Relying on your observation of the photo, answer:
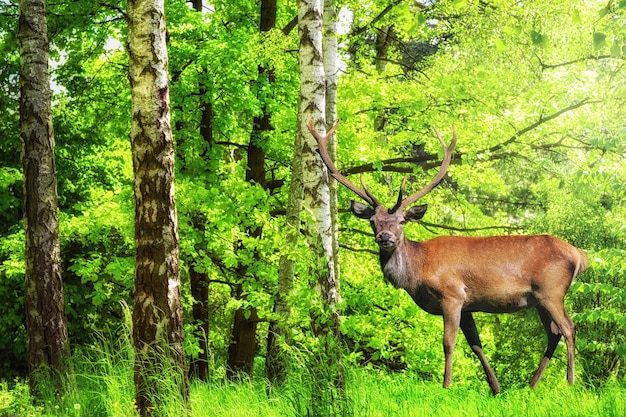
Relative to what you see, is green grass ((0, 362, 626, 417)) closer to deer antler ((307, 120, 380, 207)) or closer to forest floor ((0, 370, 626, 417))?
forest floor ((0, 370, 626, 417))

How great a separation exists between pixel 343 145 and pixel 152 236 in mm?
8695

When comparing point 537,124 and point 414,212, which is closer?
point 414,212

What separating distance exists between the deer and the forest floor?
0.57m

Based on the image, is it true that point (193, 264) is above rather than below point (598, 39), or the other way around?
below

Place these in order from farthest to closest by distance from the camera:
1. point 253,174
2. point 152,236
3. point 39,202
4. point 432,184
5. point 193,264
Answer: point 253,174
point 193,264
point 39,202
point 432,184
point 152,236

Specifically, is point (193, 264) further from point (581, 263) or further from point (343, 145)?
point (581, 263)

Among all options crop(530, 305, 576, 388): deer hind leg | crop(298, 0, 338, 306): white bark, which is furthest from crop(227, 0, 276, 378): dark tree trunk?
crop(530, 305, 576, 388): deer hind leg

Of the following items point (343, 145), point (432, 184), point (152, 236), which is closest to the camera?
point (152, 236)

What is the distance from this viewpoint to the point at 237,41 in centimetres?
1362

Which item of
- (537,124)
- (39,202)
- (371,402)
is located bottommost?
(371,402)

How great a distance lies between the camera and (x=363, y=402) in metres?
6.38

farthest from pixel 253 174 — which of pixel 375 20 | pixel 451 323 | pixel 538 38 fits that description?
pixel 538 38

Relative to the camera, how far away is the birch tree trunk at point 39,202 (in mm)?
9734

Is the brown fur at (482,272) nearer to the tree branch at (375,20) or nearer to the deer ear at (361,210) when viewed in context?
the deer ear at (361,210)
